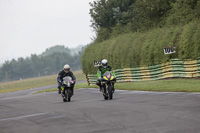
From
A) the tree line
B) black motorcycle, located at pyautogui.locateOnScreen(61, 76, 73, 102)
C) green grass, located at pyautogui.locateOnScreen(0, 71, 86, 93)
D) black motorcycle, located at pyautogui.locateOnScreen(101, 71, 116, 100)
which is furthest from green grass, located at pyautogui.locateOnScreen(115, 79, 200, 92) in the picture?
green grass, located at pyautogui.locateOnScreen(0, 71, 86, 93)

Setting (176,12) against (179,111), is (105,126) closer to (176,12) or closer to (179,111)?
(179,111)

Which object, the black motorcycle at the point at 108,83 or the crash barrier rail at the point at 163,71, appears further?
the crash barrier rail at the point at 163,71

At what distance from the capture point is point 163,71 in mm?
29156

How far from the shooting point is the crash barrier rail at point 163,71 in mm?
25031

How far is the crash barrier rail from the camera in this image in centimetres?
2503

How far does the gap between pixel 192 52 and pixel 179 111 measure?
14.6 meters

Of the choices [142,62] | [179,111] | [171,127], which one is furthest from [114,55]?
[171,127]

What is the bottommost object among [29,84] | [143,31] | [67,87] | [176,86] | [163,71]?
[29,84]

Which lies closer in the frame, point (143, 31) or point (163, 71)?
point (163, 71)

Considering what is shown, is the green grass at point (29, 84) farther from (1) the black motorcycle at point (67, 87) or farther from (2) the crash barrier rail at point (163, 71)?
(1) the black motorcycle at point (67, 87)

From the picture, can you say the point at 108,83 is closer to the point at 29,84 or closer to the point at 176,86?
the point at 176,86

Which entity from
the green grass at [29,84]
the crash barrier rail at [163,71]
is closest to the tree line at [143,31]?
the crash barrier rail at [163,71]

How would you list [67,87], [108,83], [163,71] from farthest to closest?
[163,71]
[67,87]
[108,83]

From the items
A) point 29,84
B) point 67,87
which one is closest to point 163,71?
point 67,87
